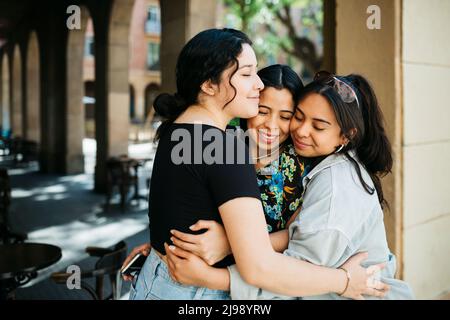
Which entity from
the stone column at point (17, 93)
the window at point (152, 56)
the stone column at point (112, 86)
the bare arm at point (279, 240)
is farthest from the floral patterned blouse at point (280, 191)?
the window at point (152, 56)

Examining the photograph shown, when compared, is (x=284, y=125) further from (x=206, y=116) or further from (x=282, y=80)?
(x=206, y=116)

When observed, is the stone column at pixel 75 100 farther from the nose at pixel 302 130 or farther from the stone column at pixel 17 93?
the nose at pixel 302 130

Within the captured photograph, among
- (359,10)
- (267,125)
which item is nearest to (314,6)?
(359,10)

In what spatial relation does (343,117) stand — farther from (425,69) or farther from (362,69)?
(425,69)

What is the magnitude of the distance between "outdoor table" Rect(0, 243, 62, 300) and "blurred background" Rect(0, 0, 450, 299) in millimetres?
19

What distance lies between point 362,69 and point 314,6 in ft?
58.7

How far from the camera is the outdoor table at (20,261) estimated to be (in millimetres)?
3465

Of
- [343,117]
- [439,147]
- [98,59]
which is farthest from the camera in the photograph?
[98,59]

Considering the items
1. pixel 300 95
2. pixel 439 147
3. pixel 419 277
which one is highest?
pixel 300 95

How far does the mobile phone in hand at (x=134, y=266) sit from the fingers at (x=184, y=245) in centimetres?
51

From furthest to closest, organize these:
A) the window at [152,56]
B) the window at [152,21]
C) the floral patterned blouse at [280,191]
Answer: the window at [152,56] < the window at [152,21] < the floral patterned blouse at [280,191]

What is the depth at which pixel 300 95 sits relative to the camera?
1.78 m

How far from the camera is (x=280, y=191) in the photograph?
177cm

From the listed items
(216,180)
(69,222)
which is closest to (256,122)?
(216,180)
